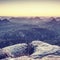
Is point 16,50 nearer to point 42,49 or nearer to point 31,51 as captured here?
point 31,51

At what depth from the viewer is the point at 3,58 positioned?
1.85 metres

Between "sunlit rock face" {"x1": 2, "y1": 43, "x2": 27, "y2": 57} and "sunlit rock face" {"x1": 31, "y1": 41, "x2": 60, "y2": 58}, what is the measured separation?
0.13 metres

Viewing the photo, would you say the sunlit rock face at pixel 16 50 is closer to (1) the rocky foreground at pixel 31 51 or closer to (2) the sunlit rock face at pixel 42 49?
(1) the rocky foreground at pixel 31 51

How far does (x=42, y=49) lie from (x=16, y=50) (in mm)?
355

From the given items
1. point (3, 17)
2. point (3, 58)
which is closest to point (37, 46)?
point (3, 58)

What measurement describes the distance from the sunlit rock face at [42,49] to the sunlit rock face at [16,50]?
0.42 feet

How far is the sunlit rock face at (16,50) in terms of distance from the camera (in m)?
1.87

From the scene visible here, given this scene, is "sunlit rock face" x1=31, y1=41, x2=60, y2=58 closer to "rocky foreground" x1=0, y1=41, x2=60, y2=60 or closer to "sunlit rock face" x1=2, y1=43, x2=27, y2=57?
"rocky foreground" x1=0, y1=41, x2=60, y2=60

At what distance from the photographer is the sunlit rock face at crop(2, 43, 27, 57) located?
1868 mm

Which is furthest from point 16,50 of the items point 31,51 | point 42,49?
point 42,49

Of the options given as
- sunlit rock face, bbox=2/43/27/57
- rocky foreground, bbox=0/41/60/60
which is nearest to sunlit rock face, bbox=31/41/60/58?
rocky foreground, bbox=0/41/60/60

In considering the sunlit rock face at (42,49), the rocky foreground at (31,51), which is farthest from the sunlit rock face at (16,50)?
the sunlit rock face at (42,49)

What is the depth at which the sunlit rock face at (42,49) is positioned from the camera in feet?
6.13

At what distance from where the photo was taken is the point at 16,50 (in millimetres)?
1881
